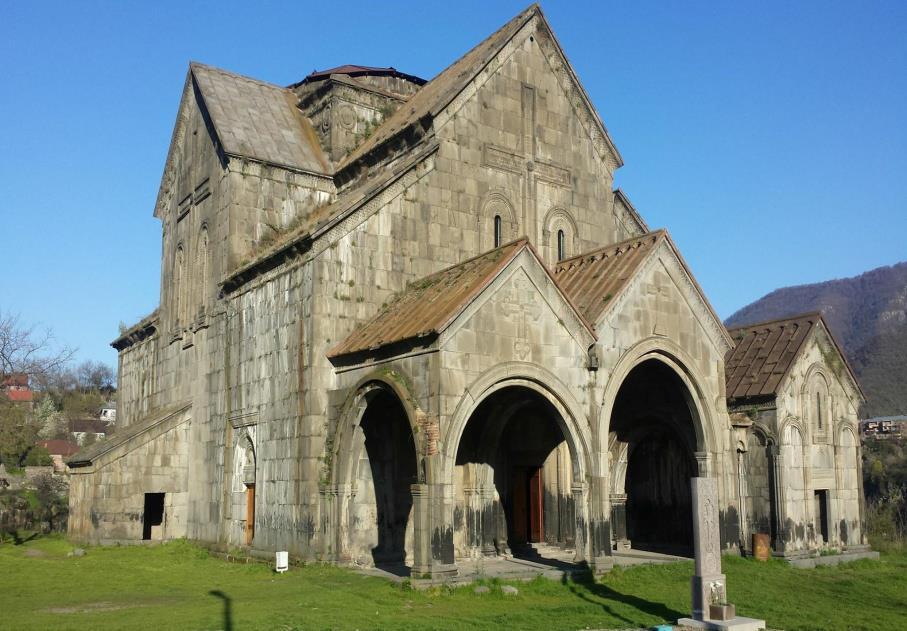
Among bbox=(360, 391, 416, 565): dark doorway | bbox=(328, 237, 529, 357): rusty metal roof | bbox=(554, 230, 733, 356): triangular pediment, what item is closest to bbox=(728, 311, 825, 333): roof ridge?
bbox=(554, 230, 733, 356): triangular pediment

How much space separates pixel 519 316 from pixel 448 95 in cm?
727

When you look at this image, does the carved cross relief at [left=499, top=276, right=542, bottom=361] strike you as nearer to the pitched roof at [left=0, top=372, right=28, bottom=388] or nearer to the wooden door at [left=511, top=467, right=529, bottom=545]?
the wooden door at [left=511, top=467, right=529, bottom=545]

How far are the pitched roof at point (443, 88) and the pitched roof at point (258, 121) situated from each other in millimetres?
1419

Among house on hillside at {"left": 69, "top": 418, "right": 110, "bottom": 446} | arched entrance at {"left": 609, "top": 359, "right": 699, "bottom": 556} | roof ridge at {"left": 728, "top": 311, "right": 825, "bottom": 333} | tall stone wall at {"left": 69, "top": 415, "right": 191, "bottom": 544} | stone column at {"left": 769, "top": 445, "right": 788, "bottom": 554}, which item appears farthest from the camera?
house on hillside at {"left": 69, "top": 418, "right": 110, "bottom": 446}

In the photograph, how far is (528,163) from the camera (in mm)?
23062

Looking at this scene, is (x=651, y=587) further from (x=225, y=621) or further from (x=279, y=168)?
(x=279, y=168)

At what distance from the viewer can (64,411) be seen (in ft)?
305

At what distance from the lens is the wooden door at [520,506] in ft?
70.8

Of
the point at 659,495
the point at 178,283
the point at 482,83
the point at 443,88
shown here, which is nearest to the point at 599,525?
the point at 659,495

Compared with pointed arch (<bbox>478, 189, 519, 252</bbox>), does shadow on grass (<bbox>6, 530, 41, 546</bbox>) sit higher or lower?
lower

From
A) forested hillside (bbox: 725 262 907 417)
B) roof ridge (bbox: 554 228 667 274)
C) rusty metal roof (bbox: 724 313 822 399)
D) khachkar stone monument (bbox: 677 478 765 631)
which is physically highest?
forested hillside (bbox: 725 262 907 417)

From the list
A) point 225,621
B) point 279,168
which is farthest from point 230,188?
point 225,621

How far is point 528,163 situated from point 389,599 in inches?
495

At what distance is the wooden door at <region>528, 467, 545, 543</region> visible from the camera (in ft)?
71.2
